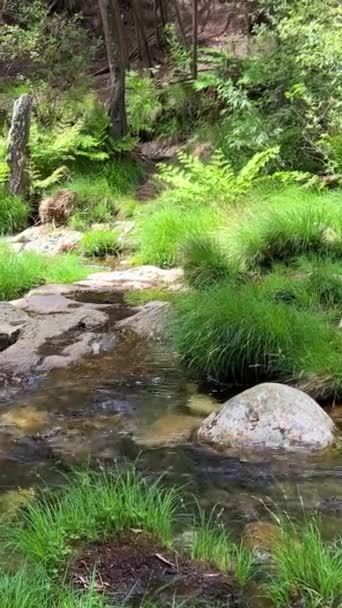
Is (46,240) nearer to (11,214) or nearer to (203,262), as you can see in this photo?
(11,214)

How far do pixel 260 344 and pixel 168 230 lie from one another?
440cm

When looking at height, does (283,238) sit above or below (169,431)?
above

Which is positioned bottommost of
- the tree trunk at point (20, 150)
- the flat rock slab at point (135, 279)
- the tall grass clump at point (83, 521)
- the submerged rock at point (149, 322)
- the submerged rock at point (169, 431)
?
the submerged rock at point (169, 431)

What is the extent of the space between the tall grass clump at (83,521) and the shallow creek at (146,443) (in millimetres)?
494

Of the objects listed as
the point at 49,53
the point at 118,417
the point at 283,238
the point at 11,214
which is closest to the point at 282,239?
the point at 283,238

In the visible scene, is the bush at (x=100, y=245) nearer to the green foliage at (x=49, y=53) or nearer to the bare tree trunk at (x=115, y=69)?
the bare tree trunk at (x=115, y=69)

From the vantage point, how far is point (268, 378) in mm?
5652

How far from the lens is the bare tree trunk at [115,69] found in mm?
13602

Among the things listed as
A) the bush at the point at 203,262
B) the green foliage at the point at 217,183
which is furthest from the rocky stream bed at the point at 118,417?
the green foliage at the point at 217,183

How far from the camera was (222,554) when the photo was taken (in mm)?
3111

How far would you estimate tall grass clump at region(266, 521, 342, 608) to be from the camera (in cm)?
275

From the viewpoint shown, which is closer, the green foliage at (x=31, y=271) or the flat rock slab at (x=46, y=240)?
the green foliage at (x=31, y=271)

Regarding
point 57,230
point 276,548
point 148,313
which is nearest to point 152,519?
point 276,548

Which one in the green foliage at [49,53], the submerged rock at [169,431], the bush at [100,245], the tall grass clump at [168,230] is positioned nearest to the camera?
the submerged rock at [169,431]
